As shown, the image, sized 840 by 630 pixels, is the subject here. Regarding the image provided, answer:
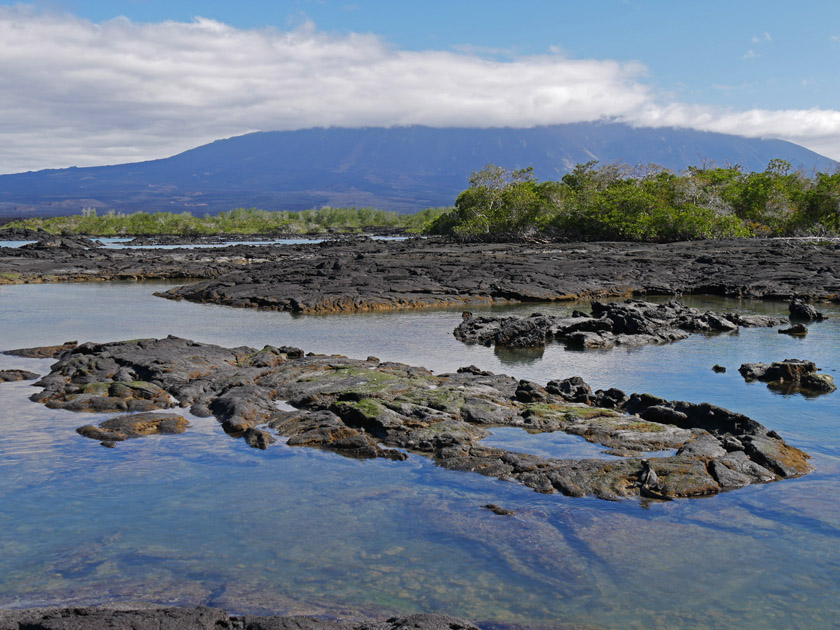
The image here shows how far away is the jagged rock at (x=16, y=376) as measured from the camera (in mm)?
18484

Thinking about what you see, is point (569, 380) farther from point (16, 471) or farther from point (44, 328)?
point (44, 328)

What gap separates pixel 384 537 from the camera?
9938mm

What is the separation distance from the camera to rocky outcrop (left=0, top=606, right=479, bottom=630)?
261 inches

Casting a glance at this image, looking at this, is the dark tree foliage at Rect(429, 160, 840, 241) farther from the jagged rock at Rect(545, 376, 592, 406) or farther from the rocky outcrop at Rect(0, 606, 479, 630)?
the rocky outcrop at Rect(0, 606, 479, 630)

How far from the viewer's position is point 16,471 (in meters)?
12.3

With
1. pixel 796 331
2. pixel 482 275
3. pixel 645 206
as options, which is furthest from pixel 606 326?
pixel 645 206

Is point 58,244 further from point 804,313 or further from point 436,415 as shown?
point 436,415

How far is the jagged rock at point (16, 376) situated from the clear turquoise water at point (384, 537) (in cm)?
294

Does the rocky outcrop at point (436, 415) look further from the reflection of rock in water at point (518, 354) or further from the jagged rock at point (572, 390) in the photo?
the reflection of rock in water at point (518, 354)

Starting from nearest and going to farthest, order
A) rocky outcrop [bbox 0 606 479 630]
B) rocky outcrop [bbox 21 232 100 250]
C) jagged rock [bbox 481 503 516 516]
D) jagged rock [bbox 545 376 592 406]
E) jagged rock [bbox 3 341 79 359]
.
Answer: rocky outcrop [bbox 0 606 479 630]
jagged rock [bbox 481 503 516 516]
jagged rock [bbox 545 376 592 406]
jagged rock [bbox 3 341 79 359]
rocky outcrop [bbox 21 232 100 250]

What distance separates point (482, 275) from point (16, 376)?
27383 mm

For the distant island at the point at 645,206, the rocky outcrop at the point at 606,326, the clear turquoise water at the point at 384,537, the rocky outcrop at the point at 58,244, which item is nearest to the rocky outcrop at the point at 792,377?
the clear turquoise water at the point at 384,537

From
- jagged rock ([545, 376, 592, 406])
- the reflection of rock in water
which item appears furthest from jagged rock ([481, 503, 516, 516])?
the reflection of rock in water

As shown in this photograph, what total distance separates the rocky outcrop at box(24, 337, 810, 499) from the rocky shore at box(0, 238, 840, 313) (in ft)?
56.3
